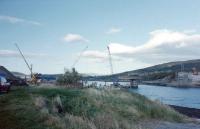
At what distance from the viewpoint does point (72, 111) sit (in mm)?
23109

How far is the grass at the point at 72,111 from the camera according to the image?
18.3m

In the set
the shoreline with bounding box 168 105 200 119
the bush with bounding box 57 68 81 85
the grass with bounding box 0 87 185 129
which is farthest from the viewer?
the bush with bounding box 57 68 81 85

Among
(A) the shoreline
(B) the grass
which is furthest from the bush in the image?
(B) the grass

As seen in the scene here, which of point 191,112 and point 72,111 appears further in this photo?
point 191,112

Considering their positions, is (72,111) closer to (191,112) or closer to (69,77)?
(69,77)

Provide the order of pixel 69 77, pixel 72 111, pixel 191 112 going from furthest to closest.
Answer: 1. pixel 191 112
2. pixel 69 77
3. pixel 72 111

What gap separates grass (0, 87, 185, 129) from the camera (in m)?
18.3

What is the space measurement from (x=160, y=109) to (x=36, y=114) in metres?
16.8

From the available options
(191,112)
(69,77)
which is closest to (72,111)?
(69,77)

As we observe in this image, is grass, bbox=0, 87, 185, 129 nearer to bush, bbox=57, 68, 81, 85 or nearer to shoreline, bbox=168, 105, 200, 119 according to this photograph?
shoreline, bbox=168, 105, 200, 119

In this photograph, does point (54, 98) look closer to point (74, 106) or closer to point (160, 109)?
point (74, 106)

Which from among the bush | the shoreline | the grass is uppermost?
the bush

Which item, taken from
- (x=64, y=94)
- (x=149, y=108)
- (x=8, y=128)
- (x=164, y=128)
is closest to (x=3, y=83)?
(x=64, y=94)

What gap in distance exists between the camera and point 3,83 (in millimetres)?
32406
